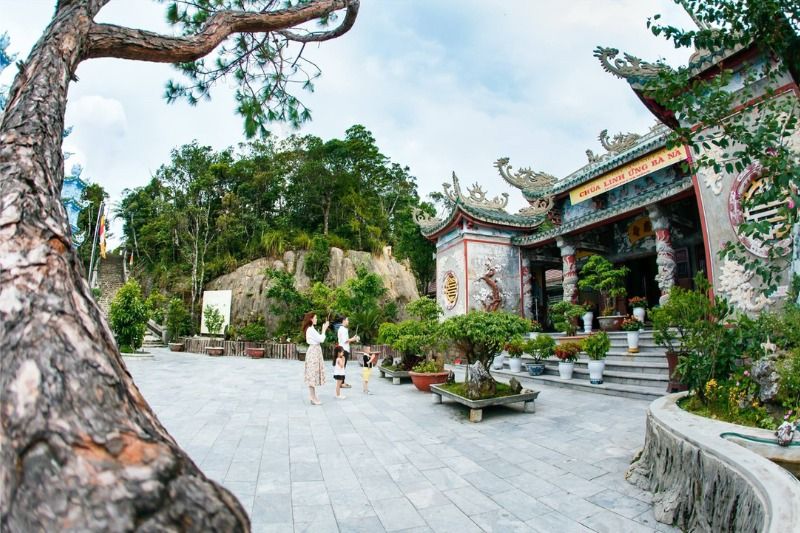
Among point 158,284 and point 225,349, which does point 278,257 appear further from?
point 158,284

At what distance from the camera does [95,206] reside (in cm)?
2595

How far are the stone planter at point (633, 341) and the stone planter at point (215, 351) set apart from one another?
14.2m

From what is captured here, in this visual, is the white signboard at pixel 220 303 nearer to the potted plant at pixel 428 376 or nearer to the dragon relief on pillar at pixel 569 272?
the potted plant at pixel 428 376

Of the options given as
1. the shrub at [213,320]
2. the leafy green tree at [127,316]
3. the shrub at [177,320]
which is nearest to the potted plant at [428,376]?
the leafy green tree at [127,316]

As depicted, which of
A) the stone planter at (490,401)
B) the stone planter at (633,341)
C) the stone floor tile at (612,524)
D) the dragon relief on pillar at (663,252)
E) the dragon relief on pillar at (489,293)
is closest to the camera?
the stone floor tile at (612,524)

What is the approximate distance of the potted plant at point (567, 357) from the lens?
809cm

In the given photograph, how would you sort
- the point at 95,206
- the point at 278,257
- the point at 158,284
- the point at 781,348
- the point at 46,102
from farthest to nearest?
the point at 95,206
the point at 158,284
the point at 278,257
the point at 781,348
the point at 46,102

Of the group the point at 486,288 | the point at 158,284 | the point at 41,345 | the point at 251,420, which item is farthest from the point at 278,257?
the point at 41,345

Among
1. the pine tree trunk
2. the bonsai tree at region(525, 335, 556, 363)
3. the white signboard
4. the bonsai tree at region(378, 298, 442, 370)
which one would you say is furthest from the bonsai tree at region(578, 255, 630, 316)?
the white signboard

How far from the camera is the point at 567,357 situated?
815 cm

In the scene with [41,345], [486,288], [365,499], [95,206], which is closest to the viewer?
[41,345]

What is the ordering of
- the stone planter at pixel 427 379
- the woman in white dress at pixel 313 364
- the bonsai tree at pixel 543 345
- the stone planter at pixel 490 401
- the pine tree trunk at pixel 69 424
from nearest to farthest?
the pine tree trunk at pixel 69 424
the stone planter at pixel 490 401
the woman in white dress at pixel 313 364
the stone planter at pixel 427 379
the bonsai tree at pixel 543 345

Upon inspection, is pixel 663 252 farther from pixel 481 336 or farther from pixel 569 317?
pixel 481 336

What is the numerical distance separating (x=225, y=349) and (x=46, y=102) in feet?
54.1
